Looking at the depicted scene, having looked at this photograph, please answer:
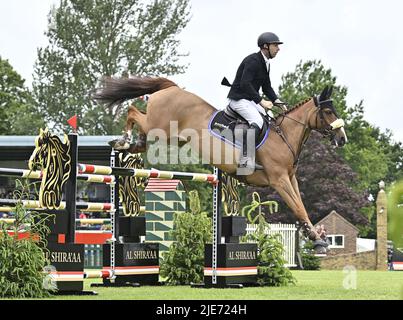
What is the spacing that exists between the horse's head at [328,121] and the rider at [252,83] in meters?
0.63

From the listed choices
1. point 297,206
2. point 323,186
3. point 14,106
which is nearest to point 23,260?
point 297,206

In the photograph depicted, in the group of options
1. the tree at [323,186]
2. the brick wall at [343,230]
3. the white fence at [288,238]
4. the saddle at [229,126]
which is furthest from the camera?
the tree at [323,186]

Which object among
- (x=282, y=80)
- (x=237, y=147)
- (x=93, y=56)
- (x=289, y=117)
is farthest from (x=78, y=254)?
(x=282, y=80)

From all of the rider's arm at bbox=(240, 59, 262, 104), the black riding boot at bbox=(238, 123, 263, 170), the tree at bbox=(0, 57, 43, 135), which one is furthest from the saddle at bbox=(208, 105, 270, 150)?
the tree at bbox=(0, 57, 43, 135)

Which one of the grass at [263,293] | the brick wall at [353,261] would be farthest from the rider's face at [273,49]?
the brick wall at [353,261]

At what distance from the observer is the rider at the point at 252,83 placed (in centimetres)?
973

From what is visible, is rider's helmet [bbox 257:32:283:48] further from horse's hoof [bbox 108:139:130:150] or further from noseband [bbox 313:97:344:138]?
horse's hoof [bbox 108:139:130:150]

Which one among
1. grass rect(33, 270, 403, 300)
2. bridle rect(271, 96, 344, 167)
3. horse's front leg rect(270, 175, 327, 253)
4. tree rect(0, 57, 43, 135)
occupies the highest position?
tree rect(0, 57, 43, 135)

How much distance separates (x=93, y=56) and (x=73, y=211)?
31.9m

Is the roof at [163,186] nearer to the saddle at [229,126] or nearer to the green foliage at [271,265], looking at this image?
the green foliage at [271,265]

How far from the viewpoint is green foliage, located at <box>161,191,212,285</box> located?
1169cm

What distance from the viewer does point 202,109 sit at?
10156mm

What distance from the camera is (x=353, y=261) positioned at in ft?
90.4

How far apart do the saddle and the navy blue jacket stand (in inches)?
8.9
